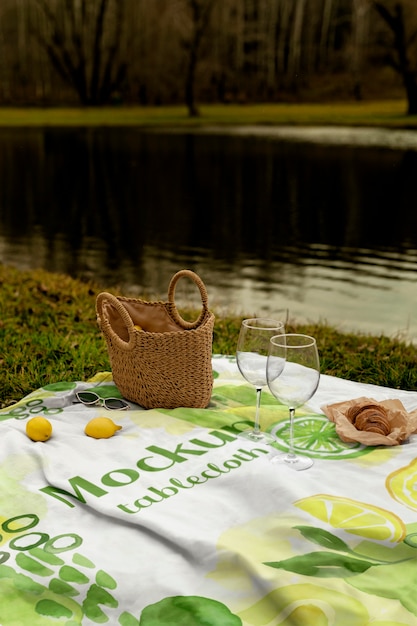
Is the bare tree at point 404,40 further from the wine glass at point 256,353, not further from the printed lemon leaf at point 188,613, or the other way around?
the printed lemon leaf at point 188,613

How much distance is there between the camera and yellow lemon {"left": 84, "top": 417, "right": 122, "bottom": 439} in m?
2.88

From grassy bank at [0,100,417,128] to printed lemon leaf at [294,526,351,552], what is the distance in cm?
3046

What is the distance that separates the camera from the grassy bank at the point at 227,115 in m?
34.5

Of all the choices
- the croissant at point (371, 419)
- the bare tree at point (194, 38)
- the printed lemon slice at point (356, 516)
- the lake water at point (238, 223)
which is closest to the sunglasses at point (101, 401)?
the croissant at point (371, 419)

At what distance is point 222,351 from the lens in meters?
4.79

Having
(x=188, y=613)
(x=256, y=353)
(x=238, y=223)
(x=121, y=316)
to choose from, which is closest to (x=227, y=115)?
(x=238, y=223)

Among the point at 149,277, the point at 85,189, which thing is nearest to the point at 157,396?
the point at 149,277

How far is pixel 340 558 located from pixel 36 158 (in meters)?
19.8

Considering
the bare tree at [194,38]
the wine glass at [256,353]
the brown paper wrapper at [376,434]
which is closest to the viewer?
the wine glass at [256,353]

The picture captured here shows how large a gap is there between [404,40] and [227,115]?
356 inches

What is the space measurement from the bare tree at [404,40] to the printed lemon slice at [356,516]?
3513 cm

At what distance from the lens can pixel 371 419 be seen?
115 inches

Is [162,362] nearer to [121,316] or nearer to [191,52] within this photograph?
[121,316]

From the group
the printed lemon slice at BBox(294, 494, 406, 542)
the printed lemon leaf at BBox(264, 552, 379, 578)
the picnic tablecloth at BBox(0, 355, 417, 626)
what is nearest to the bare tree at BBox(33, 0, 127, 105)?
the picnic tablecloth at BBox(0, 355, 417, 626)
